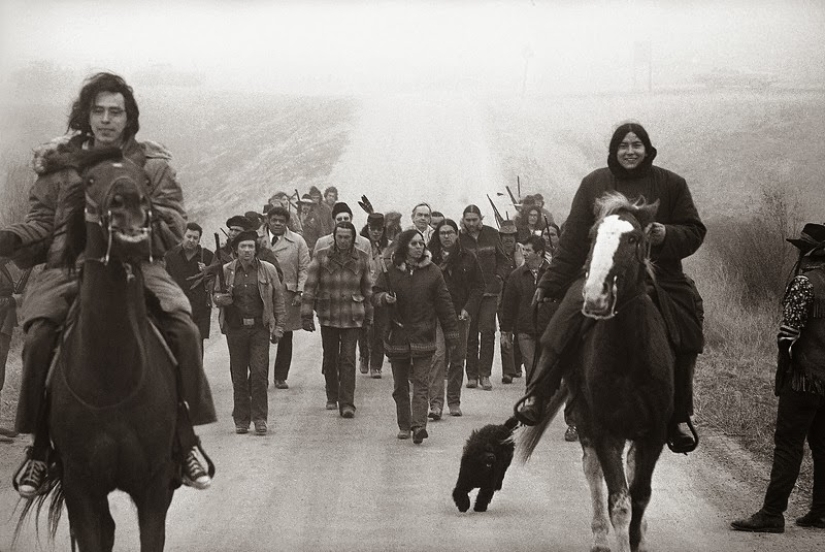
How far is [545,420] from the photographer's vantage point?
9.02 m

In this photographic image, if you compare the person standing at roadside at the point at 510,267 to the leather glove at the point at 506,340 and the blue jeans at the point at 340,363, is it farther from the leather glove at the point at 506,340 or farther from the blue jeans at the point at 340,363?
the blue jeans at the point at 340,363

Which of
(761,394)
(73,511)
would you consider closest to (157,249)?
(73,511)

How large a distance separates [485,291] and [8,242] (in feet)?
34.9

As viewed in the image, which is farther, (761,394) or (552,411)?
(761,394)

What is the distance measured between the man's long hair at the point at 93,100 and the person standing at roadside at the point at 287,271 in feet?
29.7

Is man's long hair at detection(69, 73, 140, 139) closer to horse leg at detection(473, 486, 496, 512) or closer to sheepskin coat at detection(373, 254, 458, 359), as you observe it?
horse leg at detection(473, 486, 496, 512)

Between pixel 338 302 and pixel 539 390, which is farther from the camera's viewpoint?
pixel 338 302

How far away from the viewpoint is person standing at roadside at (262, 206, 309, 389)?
16.1m

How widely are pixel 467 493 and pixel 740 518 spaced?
7.77 feet

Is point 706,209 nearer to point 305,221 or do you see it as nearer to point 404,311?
point 305,221

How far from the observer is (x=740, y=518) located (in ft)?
31.0

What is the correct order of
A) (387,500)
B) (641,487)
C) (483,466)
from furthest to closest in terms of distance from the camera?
(387,500), (483,466), (641,487)

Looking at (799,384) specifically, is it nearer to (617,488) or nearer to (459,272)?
(617,488)

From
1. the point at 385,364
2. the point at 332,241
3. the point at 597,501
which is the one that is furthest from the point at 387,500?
the point at 385,364
